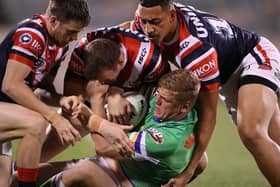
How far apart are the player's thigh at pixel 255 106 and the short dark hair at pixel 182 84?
0.49m

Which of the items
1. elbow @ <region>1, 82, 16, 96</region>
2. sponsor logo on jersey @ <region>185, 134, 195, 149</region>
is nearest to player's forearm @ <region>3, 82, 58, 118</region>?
elbow @ <region>1, 82, 16, 96</region>

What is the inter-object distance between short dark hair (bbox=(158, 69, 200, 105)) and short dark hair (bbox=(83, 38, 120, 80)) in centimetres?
28

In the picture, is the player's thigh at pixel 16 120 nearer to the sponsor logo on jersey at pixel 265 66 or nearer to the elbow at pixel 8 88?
the elbow at pixel 8 88

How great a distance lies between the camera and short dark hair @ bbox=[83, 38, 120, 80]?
13.1ft

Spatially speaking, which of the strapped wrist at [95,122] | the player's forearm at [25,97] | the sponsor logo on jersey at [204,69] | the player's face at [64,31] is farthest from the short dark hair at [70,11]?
the sponsor logo on jersey at [204,69]

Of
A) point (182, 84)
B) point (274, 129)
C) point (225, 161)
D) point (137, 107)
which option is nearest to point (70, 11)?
point (137, 107)

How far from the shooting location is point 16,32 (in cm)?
404

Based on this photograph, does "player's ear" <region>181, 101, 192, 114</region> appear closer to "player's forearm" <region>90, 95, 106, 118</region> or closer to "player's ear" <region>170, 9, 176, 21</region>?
"player's forearm" <region>90, 95, 106, 118</region>

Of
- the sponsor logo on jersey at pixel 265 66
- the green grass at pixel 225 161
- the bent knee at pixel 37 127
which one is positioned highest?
the bent knee at pixel 37 127

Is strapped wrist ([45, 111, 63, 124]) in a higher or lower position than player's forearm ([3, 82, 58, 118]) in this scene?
lower

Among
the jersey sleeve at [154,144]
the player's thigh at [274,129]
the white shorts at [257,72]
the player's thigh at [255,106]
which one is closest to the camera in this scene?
the jersey sleeve at [154,144]

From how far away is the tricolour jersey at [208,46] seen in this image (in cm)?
416

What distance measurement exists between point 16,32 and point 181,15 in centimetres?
95

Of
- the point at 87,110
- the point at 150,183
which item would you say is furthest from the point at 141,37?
the point at 150,183
